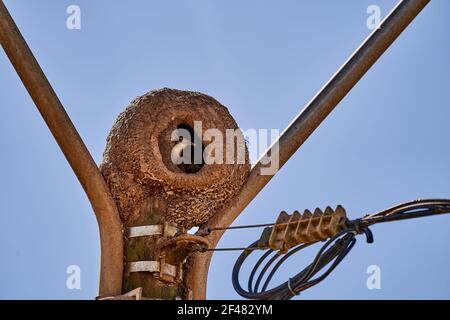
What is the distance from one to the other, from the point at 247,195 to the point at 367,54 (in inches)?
60.6

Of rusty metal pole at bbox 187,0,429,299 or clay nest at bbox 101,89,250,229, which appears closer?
clay nest at bbox 101,89,250,229

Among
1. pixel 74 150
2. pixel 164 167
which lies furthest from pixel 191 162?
pixel 74 150

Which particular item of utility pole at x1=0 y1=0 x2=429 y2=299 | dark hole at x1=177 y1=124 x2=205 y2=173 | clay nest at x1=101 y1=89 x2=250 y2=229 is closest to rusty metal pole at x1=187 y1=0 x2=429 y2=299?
utility pole at x1=0 y1=0 x2=429 y2=299

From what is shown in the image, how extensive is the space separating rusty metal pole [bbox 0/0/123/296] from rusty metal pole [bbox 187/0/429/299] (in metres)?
0.85

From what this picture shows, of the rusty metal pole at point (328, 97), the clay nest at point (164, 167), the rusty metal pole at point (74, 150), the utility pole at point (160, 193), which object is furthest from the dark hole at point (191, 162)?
the rusty metal pole at point (74, 150)

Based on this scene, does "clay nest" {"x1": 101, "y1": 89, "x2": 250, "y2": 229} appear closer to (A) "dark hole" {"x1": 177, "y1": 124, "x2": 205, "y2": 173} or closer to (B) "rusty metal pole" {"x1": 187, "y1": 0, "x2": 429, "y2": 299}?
(A) "dark hole" {"x1": 177, "y1": 124, "x2": 205, "y2": 173}

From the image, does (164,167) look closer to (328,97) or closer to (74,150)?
(74,150)

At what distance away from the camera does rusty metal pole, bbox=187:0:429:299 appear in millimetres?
10516

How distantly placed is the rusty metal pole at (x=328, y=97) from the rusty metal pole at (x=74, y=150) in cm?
85

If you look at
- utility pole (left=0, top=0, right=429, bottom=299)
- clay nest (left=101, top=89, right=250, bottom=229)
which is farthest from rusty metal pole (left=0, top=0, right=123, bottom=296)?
clay nest (left=101, top=89, right=250, bottom=229)
